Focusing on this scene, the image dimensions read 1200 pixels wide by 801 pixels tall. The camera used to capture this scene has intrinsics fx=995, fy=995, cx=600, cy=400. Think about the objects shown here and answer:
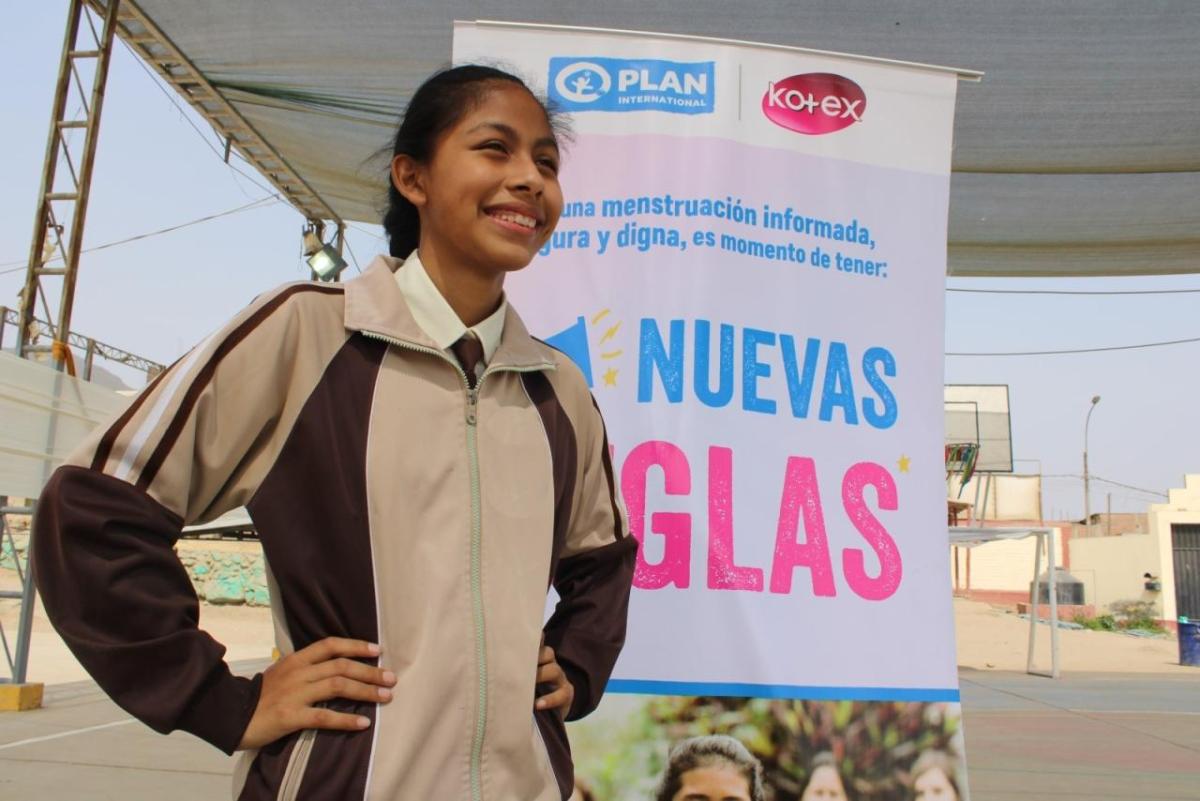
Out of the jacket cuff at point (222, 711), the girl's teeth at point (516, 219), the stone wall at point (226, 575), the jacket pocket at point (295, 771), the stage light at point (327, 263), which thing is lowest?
the stone wall at point (226, 575)

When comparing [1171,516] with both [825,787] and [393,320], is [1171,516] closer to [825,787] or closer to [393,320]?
[825,787]

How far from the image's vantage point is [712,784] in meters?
2.21

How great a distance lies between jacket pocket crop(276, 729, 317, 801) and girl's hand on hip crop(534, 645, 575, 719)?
0.28m

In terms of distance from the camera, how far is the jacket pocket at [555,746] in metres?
1.18

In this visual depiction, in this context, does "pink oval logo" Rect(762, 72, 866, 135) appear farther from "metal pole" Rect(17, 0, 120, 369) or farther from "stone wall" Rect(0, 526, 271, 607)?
"stone wall" Rect(0, 526, 271, 607)

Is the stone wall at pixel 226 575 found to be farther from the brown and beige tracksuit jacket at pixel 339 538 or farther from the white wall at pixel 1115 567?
the white wall at pixel 1115 567

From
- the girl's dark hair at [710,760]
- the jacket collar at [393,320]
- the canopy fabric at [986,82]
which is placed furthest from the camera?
the canopy fabric at [986,82]

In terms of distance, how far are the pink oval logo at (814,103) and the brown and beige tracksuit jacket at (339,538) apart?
4.93ft

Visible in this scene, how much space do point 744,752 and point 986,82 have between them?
9.47 feet

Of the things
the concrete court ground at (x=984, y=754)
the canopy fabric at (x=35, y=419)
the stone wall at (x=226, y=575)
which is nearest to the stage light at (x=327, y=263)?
the canopy fabric at (x=35, y=419)

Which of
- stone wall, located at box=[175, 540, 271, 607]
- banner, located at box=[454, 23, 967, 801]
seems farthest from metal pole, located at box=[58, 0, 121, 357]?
stone wall, located at box=[175, 540, 271, 607]

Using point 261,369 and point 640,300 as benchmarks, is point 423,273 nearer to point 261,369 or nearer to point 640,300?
point 261,369

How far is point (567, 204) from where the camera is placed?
2469 mm

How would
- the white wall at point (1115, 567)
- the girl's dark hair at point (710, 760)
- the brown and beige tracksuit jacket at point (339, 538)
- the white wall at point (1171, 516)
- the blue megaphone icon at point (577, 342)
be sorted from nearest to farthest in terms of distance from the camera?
the brown and beige tracksuit jacket at point (339, 538) < the girl's dark hair at point (710, 760) < the blue megaphone icon at point (577, 342) < the white wall at point (1171, 516) < the white wall at point (1115, 567)
